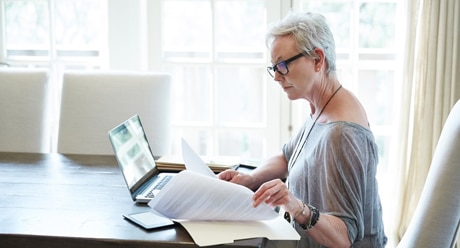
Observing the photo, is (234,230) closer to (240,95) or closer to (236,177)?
(236,177)

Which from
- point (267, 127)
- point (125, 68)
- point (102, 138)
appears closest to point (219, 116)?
point (267, 127)

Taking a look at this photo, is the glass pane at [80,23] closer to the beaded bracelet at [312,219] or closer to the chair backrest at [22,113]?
the chair backrest at [22,113]

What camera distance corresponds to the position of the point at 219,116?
10.3 ft

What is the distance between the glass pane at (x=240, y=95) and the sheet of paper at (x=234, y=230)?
1605mm

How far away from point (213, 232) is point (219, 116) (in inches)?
67.1

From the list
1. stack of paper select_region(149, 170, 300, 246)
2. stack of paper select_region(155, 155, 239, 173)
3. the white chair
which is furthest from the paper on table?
the white chair

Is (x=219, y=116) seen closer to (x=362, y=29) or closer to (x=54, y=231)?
(x=362, y=29)

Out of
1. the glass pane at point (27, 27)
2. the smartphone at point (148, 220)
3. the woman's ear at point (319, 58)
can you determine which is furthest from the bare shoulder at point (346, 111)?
the glass pane at point (27, 27)

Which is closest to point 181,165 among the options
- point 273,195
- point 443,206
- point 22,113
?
point 273,195

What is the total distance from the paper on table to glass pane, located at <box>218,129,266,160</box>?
1.63 metres

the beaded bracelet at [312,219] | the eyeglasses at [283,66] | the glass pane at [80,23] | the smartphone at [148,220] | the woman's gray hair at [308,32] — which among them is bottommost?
the smartphone at [148,220]

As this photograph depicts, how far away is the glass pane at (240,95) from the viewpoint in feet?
10.1

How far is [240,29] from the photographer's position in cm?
306

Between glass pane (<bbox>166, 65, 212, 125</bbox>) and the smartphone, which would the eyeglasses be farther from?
glass pane (<bbox>166, 65, 212, 125</bbox>)
